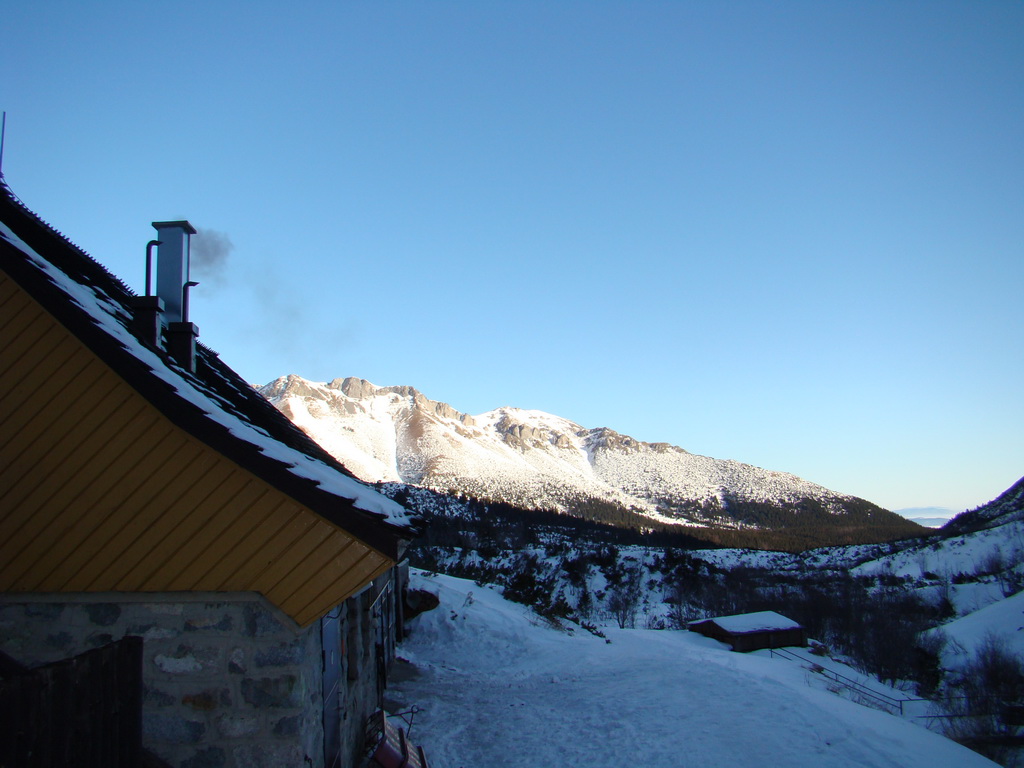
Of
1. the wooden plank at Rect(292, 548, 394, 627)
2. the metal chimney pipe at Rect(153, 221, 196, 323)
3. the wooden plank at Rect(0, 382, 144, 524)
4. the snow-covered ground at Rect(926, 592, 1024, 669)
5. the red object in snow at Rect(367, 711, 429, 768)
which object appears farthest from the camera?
Result: the snow-covered ground at Rect(926, 592, 1024, 669)

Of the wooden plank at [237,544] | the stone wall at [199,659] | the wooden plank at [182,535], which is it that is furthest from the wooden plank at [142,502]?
the wooden plank at [237,544]

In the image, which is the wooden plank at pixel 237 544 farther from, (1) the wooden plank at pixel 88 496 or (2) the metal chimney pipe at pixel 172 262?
(2) the metal chimney pipe at pixel 172 262

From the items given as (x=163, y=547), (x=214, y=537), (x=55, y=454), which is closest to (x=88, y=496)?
(x=55, y=454)

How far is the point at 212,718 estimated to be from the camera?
4.34 metres

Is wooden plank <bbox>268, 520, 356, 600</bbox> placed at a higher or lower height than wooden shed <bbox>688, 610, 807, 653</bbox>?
higher

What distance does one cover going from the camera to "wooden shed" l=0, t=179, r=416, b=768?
428 centimetres

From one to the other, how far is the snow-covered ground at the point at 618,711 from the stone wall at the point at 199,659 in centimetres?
541

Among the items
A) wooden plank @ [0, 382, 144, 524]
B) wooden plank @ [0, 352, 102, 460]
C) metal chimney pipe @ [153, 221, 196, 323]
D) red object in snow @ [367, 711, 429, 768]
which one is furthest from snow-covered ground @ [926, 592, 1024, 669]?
wooden plank @ [0, 352, 102, 460]

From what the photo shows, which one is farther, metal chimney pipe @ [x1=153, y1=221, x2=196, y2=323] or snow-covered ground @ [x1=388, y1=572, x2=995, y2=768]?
snow-covered ground @ [x1=388, y1=572, x2=995, y2=768]

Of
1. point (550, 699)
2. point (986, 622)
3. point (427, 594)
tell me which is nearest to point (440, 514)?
point (986, 622)

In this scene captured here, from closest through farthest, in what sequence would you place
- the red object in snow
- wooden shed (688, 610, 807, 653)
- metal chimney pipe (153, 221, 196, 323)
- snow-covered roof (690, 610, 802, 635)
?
the red object in snow < metal chimney pipe (153, 221, 196, 323) < wooden shed (688, 610, 807, 653) < snow-covered roof (690, 610, 802, 635)

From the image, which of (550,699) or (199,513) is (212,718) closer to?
(199,513)

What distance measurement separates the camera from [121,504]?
14.2ft

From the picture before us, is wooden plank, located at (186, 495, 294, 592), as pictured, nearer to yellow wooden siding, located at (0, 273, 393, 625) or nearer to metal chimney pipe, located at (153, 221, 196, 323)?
yellow wooden siding, located at (0, 273, 393, 625)
